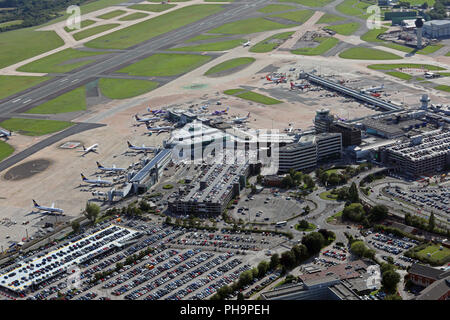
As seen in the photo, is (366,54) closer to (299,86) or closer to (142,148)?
(299,86)

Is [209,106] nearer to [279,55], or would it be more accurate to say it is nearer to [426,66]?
[279,55]

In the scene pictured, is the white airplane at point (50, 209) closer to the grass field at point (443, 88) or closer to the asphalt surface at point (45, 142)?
the asphalt surface at point (45, 142)

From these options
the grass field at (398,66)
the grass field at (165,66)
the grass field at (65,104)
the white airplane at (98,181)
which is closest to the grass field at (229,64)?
the grass field at (165,66)

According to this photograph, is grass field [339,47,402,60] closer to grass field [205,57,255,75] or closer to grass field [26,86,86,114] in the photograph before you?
grass field [205,57,255,75]

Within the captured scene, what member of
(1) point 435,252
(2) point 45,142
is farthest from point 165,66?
(1) point 435,252

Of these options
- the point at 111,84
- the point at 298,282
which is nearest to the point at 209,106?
the point at 111,84

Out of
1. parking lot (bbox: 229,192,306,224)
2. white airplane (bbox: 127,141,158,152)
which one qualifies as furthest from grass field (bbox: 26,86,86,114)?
parking lot (bbox: 229,192,306,224)
